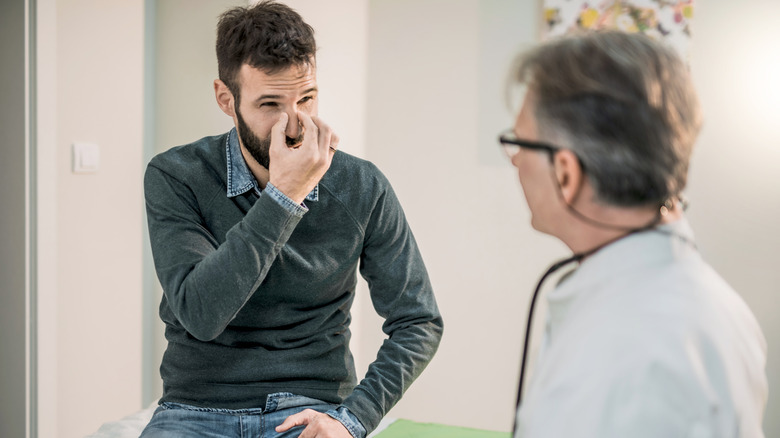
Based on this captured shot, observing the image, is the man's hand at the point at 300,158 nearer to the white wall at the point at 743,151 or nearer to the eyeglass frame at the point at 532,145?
the eyeglass frame at the point at 532,145

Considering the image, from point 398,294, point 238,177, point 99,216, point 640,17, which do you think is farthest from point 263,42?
point 640,17

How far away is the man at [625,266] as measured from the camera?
0.66 meters

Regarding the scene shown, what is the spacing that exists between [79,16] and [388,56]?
118 centimetres

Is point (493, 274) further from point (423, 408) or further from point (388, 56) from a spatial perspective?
point (388, 56)

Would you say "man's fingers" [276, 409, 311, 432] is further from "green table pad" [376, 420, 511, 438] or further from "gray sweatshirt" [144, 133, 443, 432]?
"green table pad" [376, 420, 511, 438]

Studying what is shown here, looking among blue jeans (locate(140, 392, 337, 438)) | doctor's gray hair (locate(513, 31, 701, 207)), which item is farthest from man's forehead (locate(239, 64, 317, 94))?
doctor's gray hair (locate(513, 31, 701, 207))

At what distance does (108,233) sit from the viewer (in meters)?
2.29

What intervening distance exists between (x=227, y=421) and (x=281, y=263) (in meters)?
0.33

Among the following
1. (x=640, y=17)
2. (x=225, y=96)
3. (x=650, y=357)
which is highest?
(x=640, y=17)

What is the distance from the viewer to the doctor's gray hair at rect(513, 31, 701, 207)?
75cm

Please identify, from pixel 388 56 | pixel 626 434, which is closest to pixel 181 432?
pixel 626 434

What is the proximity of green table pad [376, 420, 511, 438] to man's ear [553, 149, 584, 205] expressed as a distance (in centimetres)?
109

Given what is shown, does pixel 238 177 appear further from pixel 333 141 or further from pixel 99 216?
pixel 99 216

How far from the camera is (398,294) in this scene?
1.54 meters
